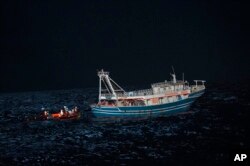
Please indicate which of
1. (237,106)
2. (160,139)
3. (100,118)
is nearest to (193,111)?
(237,106)

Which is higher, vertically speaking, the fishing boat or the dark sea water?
the fishing boat

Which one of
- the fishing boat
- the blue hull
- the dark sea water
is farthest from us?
the fishing boat

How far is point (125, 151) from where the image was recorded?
2773 inches

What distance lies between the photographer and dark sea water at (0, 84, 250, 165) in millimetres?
65375

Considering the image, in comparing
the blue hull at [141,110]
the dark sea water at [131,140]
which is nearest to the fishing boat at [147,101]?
the blue hull at [141,110]

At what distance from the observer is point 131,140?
78.2m

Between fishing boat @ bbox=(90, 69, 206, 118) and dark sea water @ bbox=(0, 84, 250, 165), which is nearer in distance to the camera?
dark sea water @ bbox=(0, 84, 250, 165)

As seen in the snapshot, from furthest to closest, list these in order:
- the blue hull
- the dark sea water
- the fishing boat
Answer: the fishing boat < the blue hull < the dark sea water

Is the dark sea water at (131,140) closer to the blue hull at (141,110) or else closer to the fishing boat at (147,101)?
the blue hull at (141,110)

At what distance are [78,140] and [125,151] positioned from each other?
15255 mm

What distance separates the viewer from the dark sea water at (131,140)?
214 feet

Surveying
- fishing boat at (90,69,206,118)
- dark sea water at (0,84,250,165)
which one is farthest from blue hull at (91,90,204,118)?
dark sea water at (0,84,250,165)

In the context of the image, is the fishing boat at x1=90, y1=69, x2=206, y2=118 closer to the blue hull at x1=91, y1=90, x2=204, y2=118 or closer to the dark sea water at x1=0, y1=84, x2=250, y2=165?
the blue hull at x1=91, y1=90, x2=204, y2=118

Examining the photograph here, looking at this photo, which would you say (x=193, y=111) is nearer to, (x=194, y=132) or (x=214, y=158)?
(x=194, y=132)
